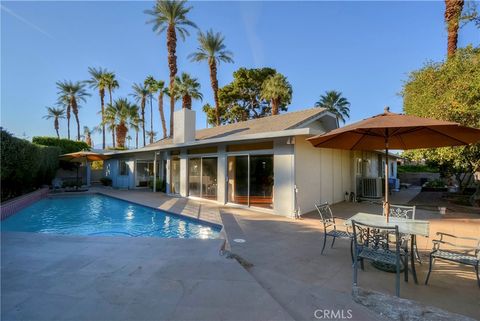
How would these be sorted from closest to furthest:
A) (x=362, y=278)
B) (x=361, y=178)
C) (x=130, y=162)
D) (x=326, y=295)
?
(x=326, y=295), (x=362, y=278), (x=361, y=178), (x=130, y=162)

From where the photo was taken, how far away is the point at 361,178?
14.1m

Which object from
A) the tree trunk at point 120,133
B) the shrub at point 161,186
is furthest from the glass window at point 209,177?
the tree trunk at point 120,133

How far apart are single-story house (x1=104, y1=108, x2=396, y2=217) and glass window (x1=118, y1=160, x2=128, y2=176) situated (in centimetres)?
674

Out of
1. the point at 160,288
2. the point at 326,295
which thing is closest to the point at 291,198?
the point at 326,295

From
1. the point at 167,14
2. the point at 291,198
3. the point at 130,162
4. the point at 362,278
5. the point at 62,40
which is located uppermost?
the point at 167,14

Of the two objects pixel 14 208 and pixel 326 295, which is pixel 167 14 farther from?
pixel 326 295

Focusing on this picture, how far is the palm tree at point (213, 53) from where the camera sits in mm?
23812

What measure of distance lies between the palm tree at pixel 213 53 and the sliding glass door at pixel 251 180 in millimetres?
13975

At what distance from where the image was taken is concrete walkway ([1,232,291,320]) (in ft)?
9.43

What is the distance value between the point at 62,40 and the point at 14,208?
292 inches

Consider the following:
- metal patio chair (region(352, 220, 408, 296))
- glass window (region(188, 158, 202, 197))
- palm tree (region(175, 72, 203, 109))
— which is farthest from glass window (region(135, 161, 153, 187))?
metal patio chair (region(352, 220, 408, 296))

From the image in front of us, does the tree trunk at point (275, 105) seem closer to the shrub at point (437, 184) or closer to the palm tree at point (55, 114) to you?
the shrub at point (437, 184)

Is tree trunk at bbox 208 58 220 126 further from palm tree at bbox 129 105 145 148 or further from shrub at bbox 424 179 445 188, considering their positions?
shrub at bbox 424 179 445 188

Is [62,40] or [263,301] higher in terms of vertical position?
[62,40]
